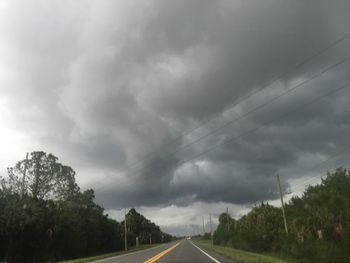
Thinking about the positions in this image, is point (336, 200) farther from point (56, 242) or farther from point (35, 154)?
point (35, 154)

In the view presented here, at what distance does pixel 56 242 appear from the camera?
55406mm

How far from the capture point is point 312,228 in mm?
42312

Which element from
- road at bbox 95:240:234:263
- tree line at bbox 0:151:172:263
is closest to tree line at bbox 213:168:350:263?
road at bbox 95:240:234:263

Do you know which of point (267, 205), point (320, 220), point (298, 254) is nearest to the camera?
point (298, 254)

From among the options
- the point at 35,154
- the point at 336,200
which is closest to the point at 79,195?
the point at 35,154

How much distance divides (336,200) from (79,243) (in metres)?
40.5

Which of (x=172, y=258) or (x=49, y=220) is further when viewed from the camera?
(x=49, y=220)

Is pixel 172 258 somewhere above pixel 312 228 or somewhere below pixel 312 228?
below

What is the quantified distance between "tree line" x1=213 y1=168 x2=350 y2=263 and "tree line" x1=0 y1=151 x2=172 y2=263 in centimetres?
2544

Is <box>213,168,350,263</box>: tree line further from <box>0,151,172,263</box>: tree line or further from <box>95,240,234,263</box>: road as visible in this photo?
<box>0,151,172,263</box>: tree line

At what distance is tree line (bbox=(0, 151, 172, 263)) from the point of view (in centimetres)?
4391

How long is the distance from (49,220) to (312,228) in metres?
32.0

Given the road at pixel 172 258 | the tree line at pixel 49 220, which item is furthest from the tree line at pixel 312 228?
the tree line at pixel 49 220

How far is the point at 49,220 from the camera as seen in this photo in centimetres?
5069
